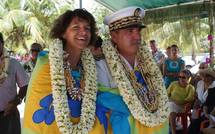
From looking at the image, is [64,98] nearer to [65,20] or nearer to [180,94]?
[65,20]

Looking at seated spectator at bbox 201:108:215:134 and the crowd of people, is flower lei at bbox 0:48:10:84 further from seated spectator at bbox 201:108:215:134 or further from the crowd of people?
seated spectator at bbox 201:108:215:134

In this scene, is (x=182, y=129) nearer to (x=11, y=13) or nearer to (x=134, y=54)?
(x=134, y=54)

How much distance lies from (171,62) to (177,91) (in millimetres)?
983

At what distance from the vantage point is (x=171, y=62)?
308 inches

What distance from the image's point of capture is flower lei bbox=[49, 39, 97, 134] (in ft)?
8.53

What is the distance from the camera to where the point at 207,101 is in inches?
227

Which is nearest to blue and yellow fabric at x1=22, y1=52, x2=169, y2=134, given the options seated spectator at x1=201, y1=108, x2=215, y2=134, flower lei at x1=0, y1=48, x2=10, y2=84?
flower lei at x1=0, y1=48, x2=10, y2=84

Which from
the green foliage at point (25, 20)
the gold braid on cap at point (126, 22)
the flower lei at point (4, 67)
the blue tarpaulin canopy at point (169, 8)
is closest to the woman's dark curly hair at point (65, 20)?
the gold braid on cap at point (126, 22)

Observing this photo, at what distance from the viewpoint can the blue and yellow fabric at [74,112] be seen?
105 inches

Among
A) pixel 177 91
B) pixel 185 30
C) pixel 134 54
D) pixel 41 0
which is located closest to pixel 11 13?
pixel 41 0

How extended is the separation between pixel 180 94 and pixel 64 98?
4660 mm

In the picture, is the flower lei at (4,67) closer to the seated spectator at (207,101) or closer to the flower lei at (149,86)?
the flower lei at (149,86)

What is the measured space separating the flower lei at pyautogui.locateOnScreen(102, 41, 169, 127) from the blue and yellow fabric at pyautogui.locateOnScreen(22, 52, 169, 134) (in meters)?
0.06

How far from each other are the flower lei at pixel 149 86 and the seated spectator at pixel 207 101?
9.93ft
